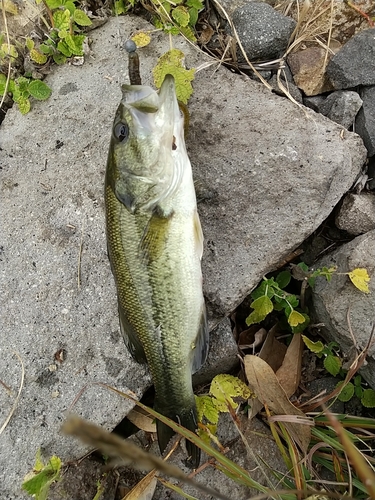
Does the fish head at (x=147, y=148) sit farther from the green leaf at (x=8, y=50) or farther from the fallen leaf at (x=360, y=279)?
the green leaf at (x=8, y=50)

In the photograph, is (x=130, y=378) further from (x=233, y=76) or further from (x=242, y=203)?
(x=233, y=76)

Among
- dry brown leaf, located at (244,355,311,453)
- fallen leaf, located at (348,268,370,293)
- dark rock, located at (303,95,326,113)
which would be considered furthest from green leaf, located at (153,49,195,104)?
dry brown leaf, located at (244,355,311,453)

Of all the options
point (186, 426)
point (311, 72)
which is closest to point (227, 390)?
point (186, 426)

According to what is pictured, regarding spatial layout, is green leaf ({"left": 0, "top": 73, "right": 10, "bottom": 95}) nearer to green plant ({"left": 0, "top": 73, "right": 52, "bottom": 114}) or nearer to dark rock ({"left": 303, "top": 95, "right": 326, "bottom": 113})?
green plant ({"left": 0, "top": 73, "right": 52, "bottom": 114})

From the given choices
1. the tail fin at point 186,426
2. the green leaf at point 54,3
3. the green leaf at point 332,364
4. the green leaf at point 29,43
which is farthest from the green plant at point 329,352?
the green leaf at point 54,3

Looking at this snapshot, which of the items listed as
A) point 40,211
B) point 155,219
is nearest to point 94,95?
point 40,211

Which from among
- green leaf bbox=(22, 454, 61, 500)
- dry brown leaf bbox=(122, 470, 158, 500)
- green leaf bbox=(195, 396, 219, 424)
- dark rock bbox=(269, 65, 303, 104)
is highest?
dark rock bbox=(269, 65, 303, 104)
